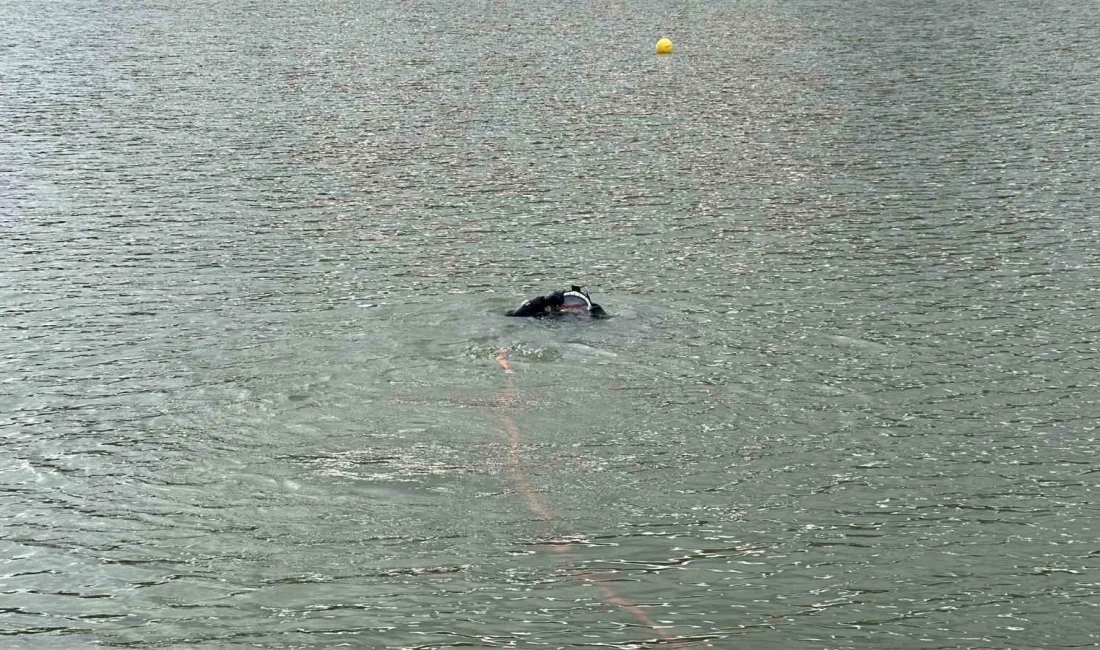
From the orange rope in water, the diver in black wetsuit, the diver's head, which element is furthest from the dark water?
the diver's head

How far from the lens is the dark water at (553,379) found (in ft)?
50.6

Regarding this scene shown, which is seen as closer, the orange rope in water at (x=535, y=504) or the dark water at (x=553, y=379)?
the orange rope in water at (x=535, y=504)

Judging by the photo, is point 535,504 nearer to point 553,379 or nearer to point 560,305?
point 553,379

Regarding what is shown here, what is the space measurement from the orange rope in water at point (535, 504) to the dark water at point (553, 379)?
0.07 metres

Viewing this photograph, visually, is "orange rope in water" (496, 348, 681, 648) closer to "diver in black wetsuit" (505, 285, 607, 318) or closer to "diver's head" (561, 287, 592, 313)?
"diver in black wetsuit" (505, 285, 607, 318)

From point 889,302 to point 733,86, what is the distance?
29.0 m

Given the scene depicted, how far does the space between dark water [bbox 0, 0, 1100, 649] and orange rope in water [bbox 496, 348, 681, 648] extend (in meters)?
0.07

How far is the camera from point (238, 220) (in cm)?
3238

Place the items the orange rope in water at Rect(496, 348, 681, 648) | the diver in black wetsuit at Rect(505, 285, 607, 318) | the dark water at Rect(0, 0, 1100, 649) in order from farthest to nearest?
1. the diver in black wetsuit at Rect(505, 285, 607, 318)
2. the dark water at Rect(0, 0, 1100, 649)
3. the orange rope in water at Rect(496, 348, 681, 648)

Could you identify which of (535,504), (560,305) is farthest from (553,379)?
(535,504)

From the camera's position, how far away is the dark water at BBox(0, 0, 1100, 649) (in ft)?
50.6

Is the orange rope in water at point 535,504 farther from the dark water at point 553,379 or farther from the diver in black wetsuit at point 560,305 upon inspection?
the diver in black wetsuit at point 560,305

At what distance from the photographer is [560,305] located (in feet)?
77.3

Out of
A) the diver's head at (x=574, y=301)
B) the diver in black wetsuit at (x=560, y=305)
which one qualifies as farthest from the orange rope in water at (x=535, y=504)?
the diver's head at (x=574, y=301)
